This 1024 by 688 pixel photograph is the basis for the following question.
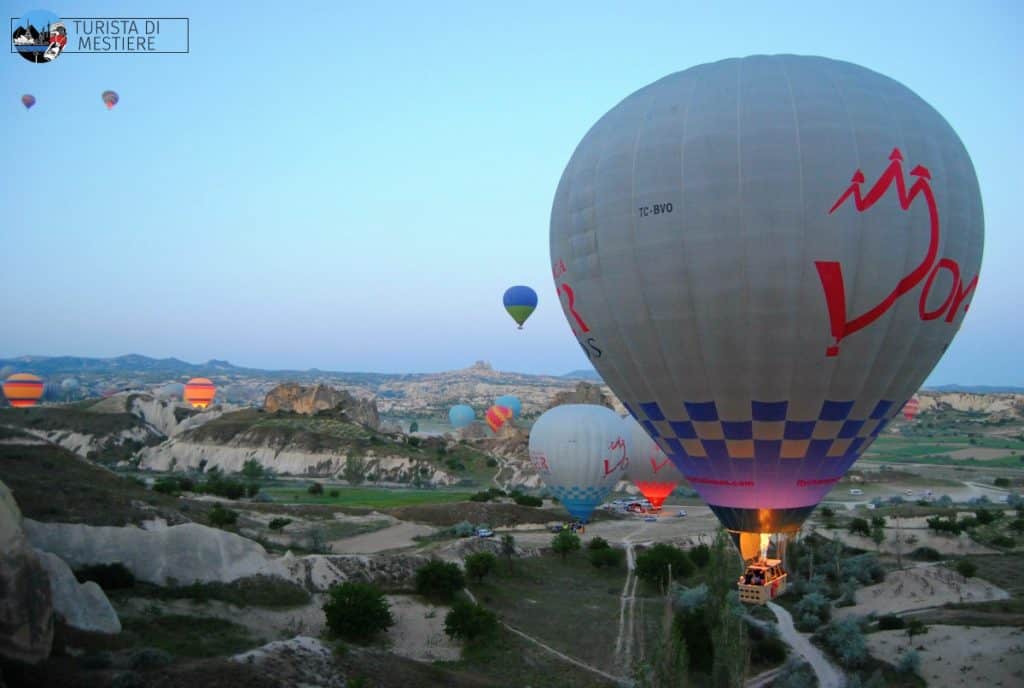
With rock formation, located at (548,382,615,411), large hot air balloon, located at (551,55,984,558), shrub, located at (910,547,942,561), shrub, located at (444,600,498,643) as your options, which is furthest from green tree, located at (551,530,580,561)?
rock formation, located at (548,382,615,411)

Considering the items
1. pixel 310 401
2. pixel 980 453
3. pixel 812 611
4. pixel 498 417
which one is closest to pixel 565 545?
pixel 812 611

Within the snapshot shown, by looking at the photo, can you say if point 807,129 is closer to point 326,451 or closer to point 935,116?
point 935,116

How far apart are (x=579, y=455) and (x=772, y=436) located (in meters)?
22.9

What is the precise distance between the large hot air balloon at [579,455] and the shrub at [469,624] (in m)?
21.0

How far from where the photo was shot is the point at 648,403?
74.4 ft

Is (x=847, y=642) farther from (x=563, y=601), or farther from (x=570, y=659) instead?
(x=563, y=601)

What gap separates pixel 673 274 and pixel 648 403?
4.61 metres

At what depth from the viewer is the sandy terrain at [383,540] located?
120 ft

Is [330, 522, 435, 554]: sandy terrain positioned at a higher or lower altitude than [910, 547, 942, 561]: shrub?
higher

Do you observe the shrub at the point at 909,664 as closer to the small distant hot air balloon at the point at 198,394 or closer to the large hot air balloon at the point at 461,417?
the large hot air balloon at the point at 461,417

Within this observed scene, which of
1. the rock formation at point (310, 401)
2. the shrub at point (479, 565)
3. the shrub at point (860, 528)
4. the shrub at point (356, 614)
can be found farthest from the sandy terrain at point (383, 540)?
the rock formation at point (310, 401)

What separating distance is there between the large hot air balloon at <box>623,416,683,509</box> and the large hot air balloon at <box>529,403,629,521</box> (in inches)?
104

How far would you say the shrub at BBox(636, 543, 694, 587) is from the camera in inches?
1288

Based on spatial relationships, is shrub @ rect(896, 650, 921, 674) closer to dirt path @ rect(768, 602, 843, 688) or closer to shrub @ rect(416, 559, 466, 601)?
dirt path @ rect(768, 602, 843, 688)
